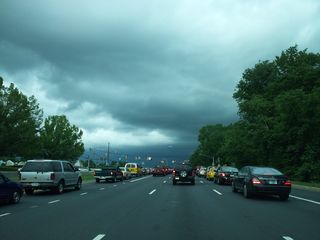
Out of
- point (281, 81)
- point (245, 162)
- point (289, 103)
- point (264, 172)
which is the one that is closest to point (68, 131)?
point (245, 162)

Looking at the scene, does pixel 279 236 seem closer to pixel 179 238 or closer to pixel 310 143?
pixel 179 238

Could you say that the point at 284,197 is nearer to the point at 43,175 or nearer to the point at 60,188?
the point at 60,188

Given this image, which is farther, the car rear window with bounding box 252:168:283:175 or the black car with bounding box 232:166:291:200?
the car rear window with bounding box 252:168:283:175

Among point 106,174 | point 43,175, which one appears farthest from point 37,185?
point 106,174

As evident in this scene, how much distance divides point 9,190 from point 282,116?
146 feet

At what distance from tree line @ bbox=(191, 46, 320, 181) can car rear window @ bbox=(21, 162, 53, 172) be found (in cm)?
3606

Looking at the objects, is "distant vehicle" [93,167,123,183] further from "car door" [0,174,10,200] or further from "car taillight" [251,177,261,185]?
"car door" [0,174,10,200]

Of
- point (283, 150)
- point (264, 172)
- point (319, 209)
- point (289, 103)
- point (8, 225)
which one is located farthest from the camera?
point (283, 150)

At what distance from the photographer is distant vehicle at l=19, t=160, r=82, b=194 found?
24.2m

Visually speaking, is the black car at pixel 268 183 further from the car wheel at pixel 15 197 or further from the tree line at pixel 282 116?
the tree line at pixel 282 116

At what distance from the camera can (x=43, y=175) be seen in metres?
24.2

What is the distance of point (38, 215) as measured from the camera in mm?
14445

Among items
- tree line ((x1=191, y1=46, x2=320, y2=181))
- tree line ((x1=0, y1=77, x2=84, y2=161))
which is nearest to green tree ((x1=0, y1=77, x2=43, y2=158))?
tree line ((x1=0, y1=77, x2=84, y2=161))

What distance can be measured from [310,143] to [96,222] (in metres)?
48.7
